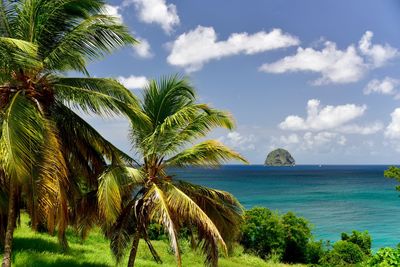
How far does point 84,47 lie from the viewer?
10.0 m

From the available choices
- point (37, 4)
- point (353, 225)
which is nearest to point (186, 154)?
point (37, 4)

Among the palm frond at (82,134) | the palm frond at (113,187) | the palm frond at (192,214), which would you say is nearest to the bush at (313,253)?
the palm frond at (192,214)

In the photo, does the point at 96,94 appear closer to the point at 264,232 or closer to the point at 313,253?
the point at 264,232

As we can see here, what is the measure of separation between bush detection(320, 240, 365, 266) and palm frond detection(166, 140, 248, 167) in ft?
58.9

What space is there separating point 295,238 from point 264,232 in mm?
2194

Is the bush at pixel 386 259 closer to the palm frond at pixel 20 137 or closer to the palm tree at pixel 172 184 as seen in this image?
the palm tree at pixel 172 184

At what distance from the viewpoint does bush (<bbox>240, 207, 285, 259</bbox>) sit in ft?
90.0

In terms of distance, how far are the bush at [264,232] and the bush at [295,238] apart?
1.79 feet

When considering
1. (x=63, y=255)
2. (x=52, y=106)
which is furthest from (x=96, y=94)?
(x=63, y=255)

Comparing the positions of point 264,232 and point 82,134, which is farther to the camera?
point 264,232

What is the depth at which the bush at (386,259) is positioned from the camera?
8969 millimetres

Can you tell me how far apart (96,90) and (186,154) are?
8.96ft

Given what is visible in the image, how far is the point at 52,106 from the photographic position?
9984mm

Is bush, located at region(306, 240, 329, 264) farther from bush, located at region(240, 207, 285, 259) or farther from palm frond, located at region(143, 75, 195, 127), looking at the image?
palm frond, located at region(143, 75, 195, 127)
